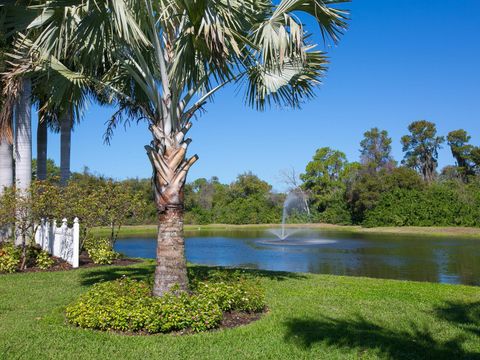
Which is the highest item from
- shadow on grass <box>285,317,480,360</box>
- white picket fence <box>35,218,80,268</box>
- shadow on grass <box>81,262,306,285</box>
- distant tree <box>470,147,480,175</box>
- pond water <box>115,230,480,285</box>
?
distant tree <box>470,147,480,175</box>

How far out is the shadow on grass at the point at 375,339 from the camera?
5279 millimetres

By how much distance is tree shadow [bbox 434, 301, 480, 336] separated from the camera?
6.44 m

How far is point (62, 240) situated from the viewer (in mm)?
13914

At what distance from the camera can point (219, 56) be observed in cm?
628

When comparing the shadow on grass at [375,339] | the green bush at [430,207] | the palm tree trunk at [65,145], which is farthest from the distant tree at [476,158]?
the shadow on grass at [375,339]

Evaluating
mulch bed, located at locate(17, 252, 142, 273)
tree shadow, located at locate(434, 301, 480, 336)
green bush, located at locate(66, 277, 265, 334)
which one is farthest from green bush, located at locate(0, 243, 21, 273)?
tree shadow, located at locate(434, 301, 480, 336)

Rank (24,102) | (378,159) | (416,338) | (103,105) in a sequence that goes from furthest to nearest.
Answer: (378,159), (103,105), (24,102), (416,338)

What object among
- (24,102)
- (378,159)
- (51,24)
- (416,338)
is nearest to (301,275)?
(416,338)

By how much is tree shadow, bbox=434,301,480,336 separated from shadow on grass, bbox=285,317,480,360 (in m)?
0.60

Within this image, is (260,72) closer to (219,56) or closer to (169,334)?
(219,56)

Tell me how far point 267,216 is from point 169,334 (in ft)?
157

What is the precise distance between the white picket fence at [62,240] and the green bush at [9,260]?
135cm

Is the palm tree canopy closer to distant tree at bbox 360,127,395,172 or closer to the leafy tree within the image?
the leafy tree

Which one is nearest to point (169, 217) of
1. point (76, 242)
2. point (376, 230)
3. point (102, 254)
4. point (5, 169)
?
point (76, 242)
